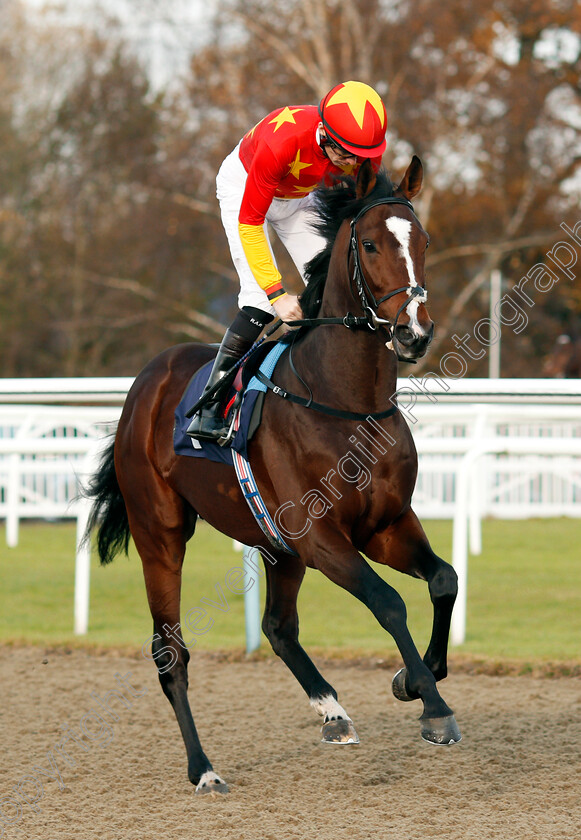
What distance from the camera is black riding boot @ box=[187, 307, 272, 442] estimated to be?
3.79 metres

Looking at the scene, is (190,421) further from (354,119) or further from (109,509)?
(354,119)

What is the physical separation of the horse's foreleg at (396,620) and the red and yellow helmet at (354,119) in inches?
49.9

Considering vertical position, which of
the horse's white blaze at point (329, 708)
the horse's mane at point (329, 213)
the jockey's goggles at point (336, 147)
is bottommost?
the horse's white blaze at point (329, 708)

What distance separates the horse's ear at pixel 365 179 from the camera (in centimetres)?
332

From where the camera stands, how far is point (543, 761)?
3.76 m

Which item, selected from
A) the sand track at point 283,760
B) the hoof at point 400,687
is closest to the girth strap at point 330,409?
the hoof at point 400,687

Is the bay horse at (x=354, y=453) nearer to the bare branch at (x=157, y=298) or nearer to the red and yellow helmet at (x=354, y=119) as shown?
the red and yellow helmet at (x=354, y=119)

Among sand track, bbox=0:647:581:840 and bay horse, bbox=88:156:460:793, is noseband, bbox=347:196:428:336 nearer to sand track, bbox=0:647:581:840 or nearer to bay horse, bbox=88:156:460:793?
bay horse, bbox=88:156:460:793

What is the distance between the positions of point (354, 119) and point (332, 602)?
4.36m

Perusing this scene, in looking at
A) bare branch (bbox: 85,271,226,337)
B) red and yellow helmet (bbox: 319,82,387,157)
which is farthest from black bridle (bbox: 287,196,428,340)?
bare branch (bbox: 85,271,226,337)

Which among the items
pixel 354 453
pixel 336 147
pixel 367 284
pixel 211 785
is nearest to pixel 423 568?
pixel 354 453

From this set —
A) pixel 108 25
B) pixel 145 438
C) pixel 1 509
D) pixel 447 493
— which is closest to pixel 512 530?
pixel 447 493

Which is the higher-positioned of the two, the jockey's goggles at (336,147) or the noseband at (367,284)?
the jockey's goggles at (336,147)

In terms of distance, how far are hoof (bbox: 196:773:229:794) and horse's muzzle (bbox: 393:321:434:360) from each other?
62.9 inches
